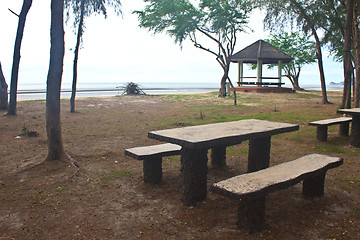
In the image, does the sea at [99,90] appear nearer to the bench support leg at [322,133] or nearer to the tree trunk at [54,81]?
the tree trunk at [54,81]

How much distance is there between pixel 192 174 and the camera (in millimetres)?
3746

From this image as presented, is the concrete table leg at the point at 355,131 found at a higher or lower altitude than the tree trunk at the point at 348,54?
lower

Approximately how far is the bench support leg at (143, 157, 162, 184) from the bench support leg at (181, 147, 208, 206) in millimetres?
791

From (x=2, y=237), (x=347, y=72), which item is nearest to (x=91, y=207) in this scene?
(x=2, y=237)

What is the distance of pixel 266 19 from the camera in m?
17.1

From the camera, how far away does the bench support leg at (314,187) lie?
12.8ft

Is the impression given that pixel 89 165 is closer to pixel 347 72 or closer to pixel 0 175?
pixel 0 175

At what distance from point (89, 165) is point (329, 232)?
4000 mm

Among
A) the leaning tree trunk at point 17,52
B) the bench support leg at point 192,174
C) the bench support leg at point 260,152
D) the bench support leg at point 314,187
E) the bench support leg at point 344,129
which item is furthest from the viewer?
the leaning tree trunk at point 17,52

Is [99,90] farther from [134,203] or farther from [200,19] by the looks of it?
[134,203]

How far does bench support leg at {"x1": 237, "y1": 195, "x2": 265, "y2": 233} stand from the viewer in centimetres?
304

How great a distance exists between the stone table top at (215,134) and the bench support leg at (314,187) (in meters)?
0.82

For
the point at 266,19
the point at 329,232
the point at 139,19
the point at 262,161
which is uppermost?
the point at 139,19

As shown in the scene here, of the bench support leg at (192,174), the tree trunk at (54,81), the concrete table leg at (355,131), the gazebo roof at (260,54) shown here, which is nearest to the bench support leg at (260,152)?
the bench support leg at (192,174)
